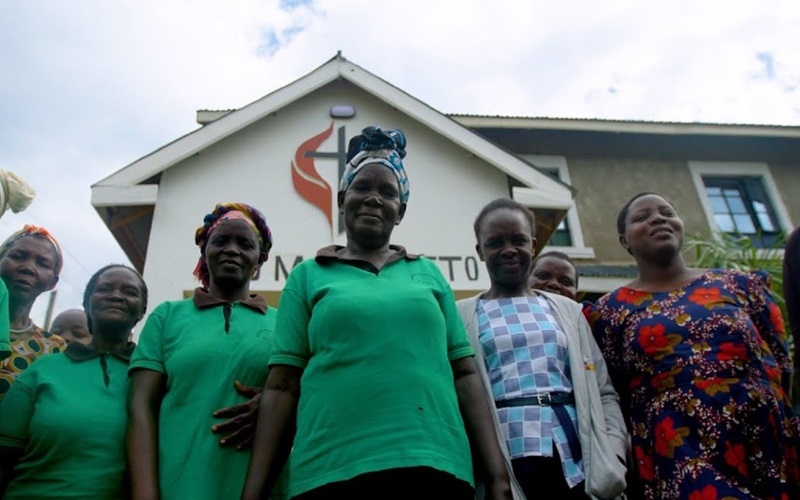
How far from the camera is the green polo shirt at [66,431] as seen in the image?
6.86 ft

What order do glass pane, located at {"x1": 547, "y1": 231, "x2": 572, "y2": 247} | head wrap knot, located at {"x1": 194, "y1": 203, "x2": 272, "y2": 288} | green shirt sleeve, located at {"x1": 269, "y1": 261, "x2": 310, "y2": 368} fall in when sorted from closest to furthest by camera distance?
green shirt sleeve, located at {"x1": 269, "y1": 261, "x2": 310, "y2": 368} → head wrap knot, located at {"x1": 194, "y1": 203, "x2": 272, "y2": 288} → glass pane, located at {"x1": 547, "y1": 231, "x2": 572, "y2": 247}

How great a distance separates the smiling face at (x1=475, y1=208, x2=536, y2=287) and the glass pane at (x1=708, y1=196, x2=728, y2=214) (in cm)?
1001

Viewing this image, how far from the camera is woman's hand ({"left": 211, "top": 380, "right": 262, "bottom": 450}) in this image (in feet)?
6.41

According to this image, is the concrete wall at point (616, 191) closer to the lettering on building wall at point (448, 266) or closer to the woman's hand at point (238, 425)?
the lettering on building wall at point (448, 266)

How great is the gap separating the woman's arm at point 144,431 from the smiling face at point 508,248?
1.34 meters

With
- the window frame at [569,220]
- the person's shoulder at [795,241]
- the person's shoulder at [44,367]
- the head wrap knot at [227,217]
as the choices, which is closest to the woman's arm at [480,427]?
the head wrap knot at [227,217]

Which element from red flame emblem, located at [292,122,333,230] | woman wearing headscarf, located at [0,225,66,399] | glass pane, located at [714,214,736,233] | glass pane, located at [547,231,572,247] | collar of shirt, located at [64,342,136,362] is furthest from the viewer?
glass pane, located at [714,214,736,233]

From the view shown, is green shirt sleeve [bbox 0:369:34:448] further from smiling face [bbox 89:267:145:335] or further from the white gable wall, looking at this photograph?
the white gable wall

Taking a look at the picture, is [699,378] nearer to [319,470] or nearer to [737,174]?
[319,470]

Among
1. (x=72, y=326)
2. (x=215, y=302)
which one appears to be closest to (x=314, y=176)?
(x=72, y=326)

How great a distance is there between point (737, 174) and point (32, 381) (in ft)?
39.6

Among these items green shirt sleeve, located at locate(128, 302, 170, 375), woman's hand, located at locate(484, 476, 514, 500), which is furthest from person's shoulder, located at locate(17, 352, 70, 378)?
woman's hand, located at locate(484, 476, 514, 500)

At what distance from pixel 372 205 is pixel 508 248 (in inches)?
26.2

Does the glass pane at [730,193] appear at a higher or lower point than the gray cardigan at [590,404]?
higher
